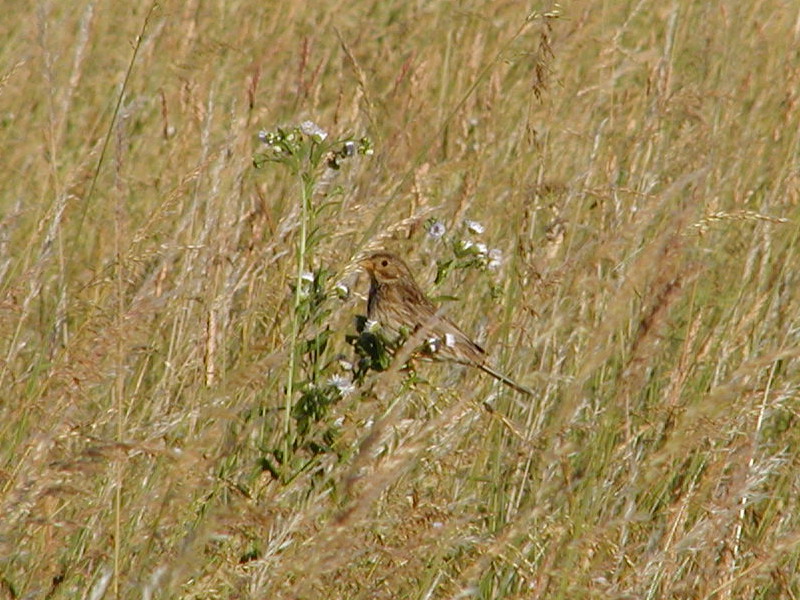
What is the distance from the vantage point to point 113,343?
2408 millimetres

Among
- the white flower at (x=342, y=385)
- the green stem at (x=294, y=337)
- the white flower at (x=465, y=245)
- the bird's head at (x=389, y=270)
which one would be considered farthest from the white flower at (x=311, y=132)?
the bird's head at (x=389, y=270)

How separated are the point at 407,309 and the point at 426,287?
78 millimetres

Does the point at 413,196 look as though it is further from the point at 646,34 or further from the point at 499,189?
the point at 646,34

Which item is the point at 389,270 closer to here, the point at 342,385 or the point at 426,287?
the point at 426,287

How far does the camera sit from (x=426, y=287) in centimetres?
395

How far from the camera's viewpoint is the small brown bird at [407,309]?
3291 millimetres

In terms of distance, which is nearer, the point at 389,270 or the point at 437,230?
the point at 437,230

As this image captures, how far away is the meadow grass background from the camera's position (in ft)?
7.64

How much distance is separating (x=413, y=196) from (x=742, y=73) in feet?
6.61

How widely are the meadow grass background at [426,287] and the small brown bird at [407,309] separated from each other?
7 centimetres

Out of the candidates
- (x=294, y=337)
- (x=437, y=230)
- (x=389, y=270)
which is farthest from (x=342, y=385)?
(x=389, y=270)

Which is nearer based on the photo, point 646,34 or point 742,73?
point 742,73

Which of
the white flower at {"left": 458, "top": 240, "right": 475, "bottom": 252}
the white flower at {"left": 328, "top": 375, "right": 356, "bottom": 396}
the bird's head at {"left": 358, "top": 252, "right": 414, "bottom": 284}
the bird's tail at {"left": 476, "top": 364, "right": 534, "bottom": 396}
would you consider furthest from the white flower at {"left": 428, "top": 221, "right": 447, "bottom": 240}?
the bird's head at {"left": 358, "top": 252, "right": 414, "bottom": 284}

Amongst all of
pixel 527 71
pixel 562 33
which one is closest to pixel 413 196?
pixel 562 33
